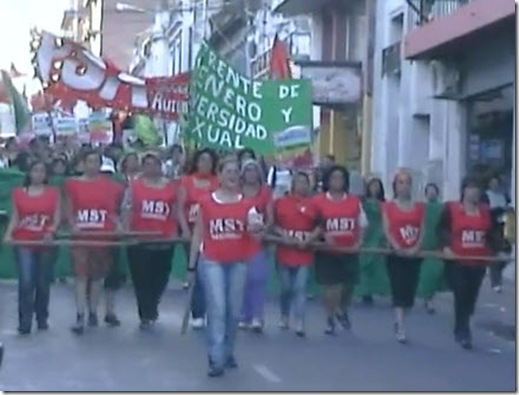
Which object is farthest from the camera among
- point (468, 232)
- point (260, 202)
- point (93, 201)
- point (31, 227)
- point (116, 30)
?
point (116, 30)

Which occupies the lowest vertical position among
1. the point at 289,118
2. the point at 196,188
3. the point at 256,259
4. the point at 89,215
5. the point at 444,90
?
the point at 256,259

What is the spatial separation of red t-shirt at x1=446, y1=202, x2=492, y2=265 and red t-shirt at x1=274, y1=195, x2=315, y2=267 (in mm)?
1475

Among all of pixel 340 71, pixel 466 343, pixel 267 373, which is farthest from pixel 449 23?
pixel 267 373

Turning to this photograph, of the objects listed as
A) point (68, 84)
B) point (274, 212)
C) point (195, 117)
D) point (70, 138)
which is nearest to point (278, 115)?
point (195, 117)

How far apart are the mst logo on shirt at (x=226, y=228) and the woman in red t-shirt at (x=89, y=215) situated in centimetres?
344

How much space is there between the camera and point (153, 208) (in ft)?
58.0

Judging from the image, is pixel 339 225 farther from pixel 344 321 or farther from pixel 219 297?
pixel 219 297

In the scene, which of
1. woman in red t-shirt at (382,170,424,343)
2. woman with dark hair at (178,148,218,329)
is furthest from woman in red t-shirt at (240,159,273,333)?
woman in red t-shirt at (382,170,424,343)

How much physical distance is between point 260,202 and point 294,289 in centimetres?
191

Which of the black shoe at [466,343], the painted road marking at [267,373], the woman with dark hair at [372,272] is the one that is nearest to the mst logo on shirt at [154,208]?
the black shoe at [466,343]

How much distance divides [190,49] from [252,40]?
18.3 metres

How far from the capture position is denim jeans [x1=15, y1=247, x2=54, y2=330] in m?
17.1

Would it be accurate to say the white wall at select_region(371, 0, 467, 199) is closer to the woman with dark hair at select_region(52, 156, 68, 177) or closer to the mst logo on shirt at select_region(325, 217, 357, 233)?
the woman with dark hair at select_region(52, 156, 68, 177)

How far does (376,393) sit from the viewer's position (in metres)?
13.1
